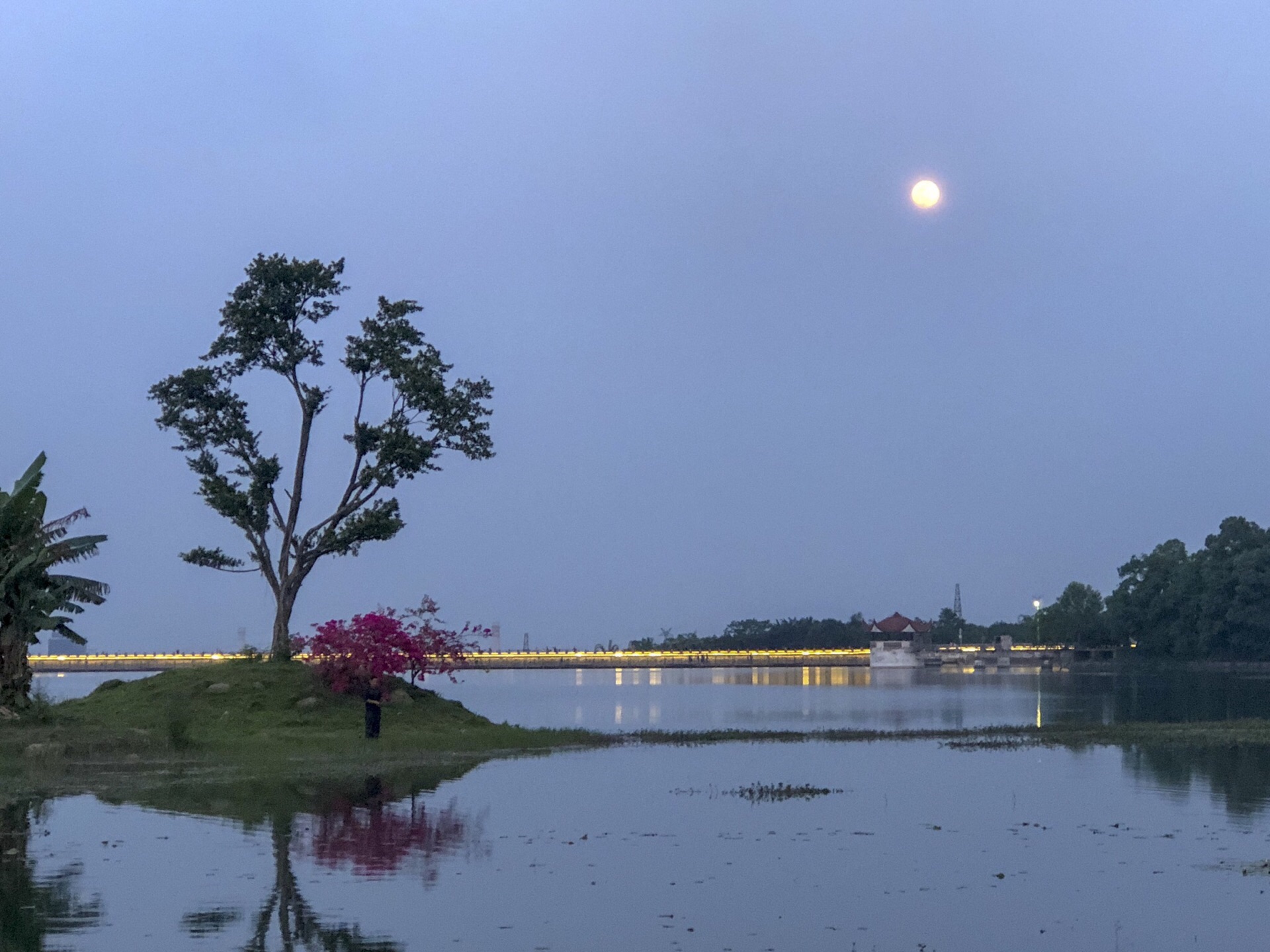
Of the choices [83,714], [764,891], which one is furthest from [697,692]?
[764,891]

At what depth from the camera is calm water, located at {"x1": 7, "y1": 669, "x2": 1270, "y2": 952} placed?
19.7 m

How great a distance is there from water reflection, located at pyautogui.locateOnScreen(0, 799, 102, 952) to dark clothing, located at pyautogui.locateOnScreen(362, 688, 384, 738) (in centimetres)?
2175

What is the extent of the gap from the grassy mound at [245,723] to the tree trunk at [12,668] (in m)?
0.78

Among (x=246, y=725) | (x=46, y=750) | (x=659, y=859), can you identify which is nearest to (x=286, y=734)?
(x=246, y=725)

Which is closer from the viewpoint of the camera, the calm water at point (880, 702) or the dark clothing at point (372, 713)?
the dark clothing at point (372, 713)

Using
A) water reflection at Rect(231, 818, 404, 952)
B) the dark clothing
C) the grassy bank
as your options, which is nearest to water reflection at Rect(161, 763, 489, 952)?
water reflection at Rect(231, 818, 404, 952)

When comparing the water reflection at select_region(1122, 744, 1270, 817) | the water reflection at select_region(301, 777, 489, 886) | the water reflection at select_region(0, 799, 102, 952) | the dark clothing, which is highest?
the dark clothing

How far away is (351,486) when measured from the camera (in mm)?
61219

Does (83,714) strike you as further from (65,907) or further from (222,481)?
(65,907)

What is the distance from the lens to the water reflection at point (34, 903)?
749 inches

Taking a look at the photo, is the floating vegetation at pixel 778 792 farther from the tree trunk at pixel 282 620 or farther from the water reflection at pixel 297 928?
the tree trunk at pixel 282 620

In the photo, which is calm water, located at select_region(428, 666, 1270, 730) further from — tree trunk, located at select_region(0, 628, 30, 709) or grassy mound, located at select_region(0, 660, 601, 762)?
tree trunk, located at select_region(0, 628, 30, 709)

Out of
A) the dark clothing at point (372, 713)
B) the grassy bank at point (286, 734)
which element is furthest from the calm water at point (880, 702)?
the dark clothing at point (372, 713)

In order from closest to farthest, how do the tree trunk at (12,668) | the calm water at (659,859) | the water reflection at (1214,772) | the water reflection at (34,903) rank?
the water reflection at (34,903) < the calm water at (659,859) < the water reflection at (1214,772) < the tree trunk at (12,668)
